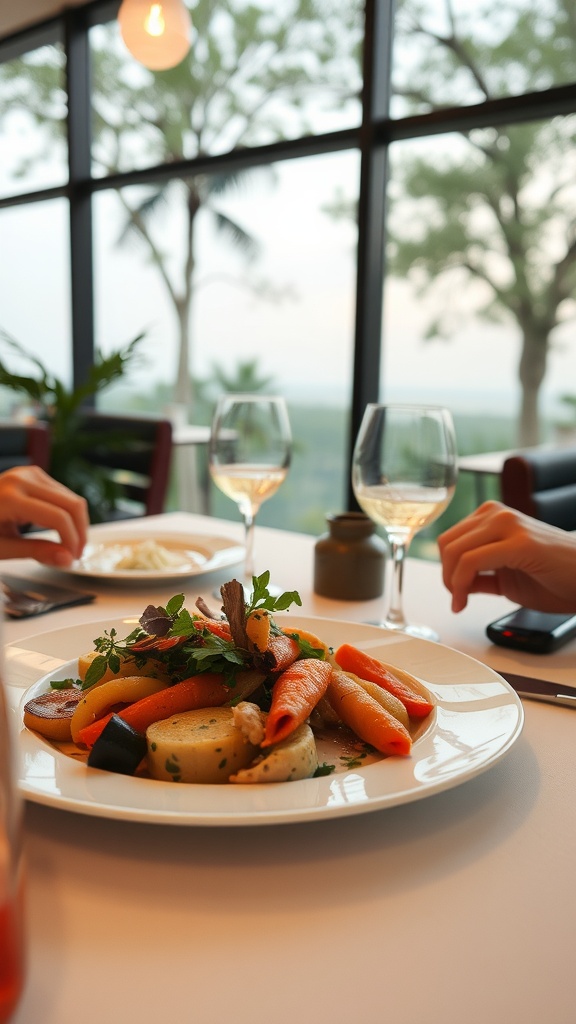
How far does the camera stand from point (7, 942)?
30 centimetres

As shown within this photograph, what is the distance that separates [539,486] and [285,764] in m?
1.38

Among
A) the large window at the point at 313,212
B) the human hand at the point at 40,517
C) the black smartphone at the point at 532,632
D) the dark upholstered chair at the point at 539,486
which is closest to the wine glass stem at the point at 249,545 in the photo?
the human hand at the point at 40,517

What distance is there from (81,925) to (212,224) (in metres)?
8.91

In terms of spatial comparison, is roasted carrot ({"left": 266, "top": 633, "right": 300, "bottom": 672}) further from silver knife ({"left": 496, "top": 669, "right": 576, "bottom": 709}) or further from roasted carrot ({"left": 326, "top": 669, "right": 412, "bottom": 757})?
silver knife ({"left": 496, "top": 669, "right": 576, "bottom": 709})

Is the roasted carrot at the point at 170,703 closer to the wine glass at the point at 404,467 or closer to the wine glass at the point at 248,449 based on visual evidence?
the wine glass at the point at 404,467

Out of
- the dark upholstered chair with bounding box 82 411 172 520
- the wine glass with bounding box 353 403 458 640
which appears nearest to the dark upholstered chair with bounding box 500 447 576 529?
the wine glass with bounding box 353 403 458 640

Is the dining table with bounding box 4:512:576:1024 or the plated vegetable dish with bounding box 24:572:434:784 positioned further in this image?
the plated vegetable dish with bounding box 24:572:434:784

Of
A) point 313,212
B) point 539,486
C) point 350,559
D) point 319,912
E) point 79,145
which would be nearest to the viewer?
point 319,912

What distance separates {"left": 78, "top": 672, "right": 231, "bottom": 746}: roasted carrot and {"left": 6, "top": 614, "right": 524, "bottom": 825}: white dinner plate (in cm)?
4

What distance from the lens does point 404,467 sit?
0.98 metres

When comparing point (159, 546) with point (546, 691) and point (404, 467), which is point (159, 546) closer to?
point (404, 467)

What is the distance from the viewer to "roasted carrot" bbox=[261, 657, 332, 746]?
20.8 inches

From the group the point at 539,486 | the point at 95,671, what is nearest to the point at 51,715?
the point at 95,671

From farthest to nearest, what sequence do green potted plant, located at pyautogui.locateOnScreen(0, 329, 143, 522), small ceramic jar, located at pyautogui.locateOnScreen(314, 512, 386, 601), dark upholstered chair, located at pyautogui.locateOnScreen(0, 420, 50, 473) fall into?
green potted plant, located at pyautogui.locateOnScreen(0, 329, 143, 522)
dark upholstered chair, located at pyautogui.locateOnScreen(0, 420, 50, 473)
small ceramic jar, located at pyautogui.locateOnScreen(314, 512, 386, 601)
